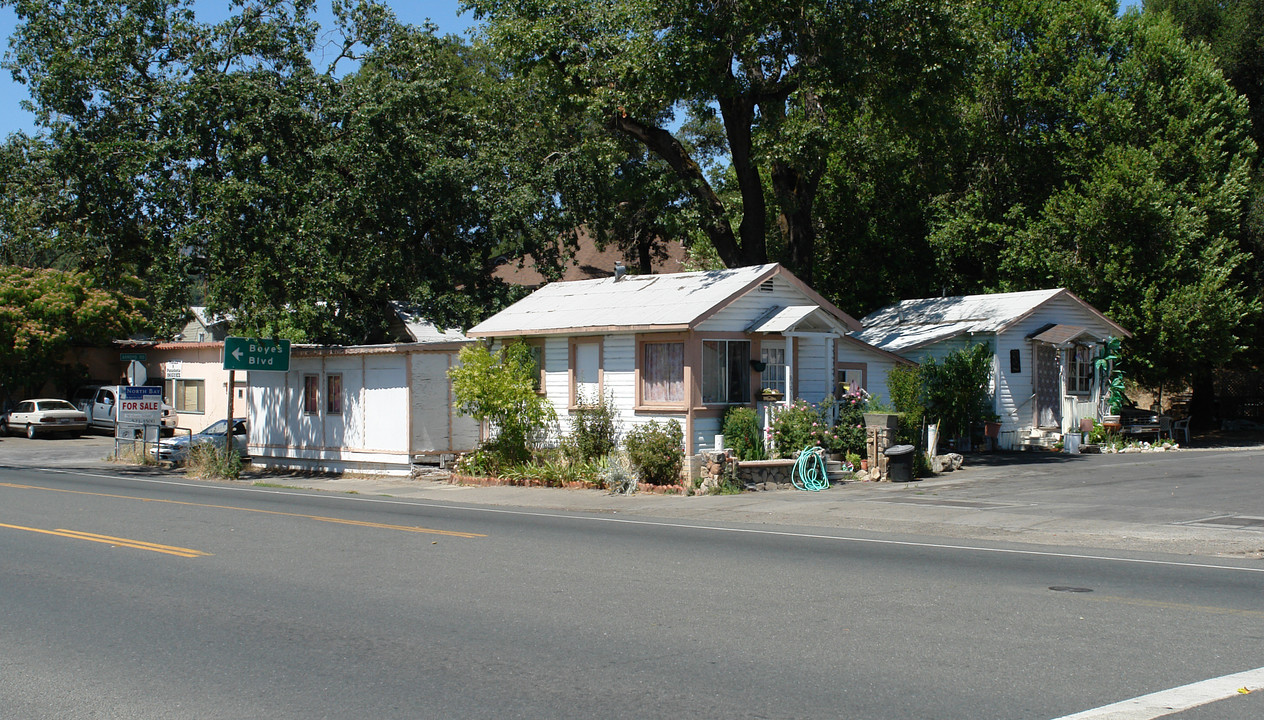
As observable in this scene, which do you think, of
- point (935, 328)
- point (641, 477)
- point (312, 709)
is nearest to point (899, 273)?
point (935, 328)

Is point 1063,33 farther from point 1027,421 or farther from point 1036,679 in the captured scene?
point 1036,679

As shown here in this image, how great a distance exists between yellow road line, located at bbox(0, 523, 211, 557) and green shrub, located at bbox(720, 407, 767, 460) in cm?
1099

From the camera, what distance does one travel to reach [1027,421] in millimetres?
28047

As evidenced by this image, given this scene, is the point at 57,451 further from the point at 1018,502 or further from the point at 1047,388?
the point at 1047,388

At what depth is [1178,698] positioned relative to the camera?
5848 mm

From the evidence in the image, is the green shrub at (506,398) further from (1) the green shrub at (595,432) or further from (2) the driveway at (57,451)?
(2) the driveway at (57,451)

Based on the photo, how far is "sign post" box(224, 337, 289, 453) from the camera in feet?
80.3

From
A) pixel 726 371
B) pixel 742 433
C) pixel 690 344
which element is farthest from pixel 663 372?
pixel 742 433

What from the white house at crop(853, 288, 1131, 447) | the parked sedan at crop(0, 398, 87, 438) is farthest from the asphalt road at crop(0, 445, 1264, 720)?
the parked sedan at crop(0, 398, 87, 438)

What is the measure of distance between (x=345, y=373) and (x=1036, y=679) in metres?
21.1

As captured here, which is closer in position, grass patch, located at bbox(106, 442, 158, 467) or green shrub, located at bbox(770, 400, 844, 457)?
green shrub, located at bbox(770, 400, 844, 457)

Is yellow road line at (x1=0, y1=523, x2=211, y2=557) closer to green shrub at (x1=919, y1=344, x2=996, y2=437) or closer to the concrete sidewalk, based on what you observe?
the concrete sidewalk

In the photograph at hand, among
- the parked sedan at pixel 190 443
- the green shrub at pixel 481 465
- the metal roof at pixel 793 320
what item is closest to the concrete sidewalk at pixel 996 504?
the green shrub at pixel 481 465

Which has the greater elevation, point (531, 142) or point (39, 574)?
Result: point (531, 142)
